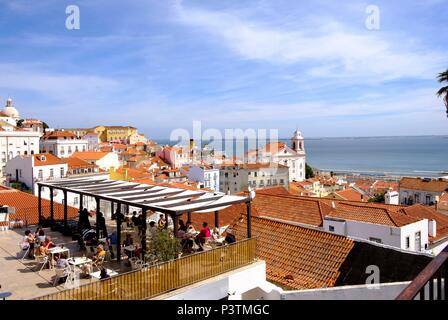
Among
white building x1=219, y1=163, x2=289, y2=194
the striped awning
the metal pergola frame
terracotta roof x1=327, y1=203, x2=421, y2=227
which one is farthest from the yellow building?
the metal pergola frame

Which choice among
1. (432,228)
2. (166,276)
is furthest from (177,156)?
(166,276)

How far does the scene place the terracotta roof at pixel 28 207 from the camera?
628 inches

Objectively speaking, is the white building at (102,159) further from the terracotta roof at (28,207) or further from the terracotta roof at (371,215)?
the terracotta roof at (371,215)

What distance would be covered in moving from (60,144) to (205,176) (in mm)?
33691

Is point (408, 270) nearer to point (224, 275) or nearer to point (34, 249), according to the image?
point (224, 275)

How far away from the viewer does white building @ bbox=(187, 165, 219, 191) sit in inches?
2844

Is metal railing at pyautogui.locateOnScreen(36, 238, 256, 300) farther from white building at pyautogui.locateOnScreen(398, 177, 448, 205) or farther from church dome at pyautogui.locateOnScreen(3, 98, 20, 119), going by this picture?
church dome at pyautogui.locateOnScreen(3, 98, 20, 119)

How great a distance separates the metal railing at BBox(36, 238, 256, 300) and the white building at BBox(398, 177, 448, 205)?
185ft

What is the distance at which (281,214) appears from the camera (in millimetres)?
24453

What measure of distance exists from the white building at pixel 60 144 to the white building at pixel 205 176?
93.8ft

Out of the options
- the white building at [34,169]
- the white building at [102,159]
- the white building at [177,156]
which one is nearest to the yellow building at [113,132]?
the white building at [177,156]

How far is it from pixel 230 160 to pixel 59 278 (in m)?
80.8
